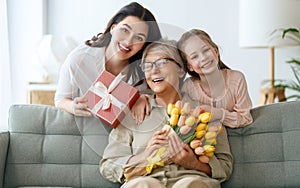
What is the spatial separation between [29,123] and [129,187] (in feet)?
1.95

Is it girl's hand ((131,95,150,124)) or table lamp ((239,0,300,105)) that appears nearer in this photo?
girl's hand ((131,95,150,124))

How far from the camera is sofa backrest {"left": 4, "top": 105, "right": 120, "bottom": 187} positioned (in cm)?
252

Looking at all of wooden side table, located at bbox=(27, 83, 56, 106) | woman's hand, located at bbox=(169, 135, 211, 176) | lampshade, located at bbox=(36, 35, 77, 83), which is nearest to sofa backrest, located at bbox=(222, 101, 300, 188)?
woman's hand, located at bbox=(169, 135, 211, 176)

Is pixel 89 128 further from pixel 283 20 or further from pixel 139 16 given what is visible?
pixel 283 20

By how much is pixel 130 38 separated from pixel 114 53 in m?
0.09

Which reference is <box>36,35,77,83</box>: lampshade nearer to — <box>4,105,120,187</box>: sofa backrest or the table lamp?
the table lamp

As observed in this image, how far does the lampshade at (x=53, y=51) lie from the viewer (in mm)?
4055

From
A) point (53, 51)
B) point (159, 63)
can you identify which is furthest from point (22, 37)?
point (159, 63)

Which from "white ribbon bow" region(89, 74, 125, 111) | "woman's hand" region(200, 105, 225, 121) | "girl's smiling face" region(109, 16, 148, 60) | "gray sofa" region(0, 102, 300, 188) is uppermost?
"girl's smiling face" region(109, 16, 148, 60)

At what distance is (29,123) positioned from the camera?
8.52 ft

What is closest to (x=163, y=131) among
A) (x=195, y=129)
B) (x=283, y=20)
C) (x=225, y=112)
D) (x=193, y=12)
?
(x=195, y=129)

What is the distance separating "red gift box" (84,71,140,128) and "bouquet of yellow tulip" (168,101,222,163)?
17 centimetres

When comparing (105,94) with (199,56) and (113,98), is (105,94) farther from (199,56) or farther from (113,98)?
(199,56)

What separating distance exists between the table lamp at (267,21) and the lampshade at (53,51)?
1191 millimetres
